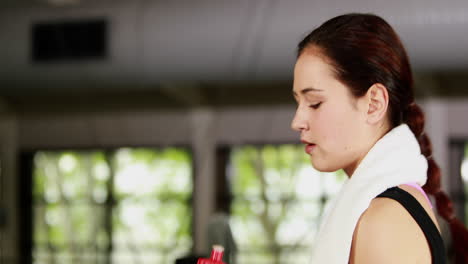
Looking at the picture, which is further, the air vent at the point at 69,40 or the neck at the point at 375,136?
the air vent at the point at 69,40

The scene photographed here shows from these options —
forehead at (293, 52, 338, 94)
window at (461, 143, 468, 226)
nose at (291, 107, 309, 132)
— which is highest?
forehead at (293, 52, 338, 94)

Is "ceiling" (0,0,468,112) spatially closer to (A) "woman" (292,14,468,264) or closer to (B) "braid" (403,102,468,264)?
(B) "braid" (403,102,468,264)

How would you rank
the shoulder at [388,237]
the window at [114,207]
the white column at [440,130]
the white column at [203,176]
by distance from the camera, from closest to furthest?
the shoulder at [388,237] → the white column at [440,130] → the white column at [203,176] → the window at [114,207]

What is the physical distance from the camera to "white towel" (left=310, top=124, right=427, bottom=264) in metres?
0.77

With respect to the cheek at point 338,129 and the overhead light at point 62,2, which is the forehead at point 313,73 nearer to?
the cheek at point 338,129

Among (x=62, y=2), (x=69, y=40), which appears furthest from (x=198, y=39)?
(x=62, y=2)

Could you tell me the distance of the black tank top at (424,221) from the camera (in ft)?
2.44

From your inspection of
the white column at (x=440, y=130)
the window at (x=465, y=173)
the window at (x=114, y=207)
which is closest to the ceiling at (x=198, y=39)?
the white column at (x=440, y=130)

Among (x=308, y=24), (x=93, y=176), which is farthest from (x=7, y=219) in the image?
(x=308, y=24)

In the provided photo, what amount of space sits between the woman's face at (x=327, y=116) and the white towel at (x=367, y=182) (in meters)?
0.03

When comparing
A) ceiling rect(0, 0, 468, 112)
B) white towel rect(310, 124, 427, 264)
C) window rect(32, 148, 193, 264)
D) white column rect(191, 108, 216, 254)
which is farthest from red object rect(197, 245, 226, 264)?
window rect(32, 148, 193, 264)

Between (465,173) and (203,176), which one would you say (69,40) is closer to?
(203,176)

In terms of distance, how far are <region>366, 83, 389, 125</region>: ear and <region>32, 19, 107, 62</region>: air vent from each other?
12.2 feet

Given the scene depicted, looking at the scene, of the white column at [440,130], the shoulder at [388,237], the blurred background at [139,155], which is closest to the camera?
the shoulder at [388,237]
